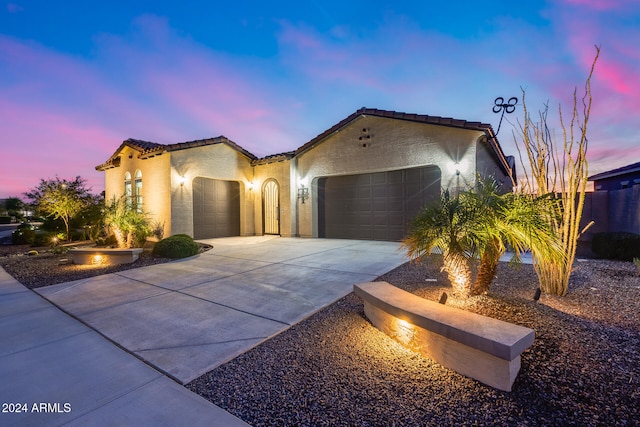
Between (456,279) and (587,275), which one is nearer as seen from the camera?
(456,279)

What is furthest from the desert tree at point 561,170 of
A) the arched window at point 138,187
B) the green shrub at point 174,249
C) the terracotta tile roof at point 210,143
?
the arched window at point 138,187

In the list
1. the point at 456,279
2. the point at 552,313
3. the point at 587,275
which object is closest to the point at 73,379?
the point at 456,279

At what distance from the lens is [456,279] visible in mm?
3303

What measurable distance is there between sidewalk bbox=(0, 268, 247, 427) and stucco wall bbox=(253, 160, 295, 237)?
9822 mm

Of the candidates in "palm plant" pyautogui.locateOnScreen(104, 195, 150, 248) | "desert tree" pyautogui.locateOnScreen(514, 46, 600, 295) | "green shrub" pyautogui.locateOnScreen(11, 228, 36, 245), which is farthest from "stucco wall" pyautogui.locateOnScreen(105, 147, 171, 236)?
"desert tree" pyautogui.locateOnScreen(514, 46, 600, 295)

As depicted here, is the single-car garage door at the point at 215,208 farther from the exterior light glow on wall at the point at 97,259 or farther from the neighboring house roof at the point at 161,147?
the exterior light glow on wall at the point at 97,259

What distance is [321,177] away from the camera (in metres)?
12.3

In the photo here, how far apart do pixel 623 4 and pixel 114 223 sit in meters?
13.0

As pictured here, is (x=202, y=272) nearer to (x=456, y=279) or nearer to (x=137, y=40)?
(x=456, y=279)

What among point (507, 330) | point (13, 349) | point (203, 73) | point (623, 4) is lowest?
point (13, 349)

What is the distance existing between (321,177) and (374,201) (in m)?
2.59

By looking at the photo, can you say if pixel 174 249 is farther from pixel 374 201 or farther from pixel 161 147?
pixel 374 201

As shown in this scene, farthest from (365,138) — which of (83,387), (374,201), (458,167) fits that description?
(83,387)

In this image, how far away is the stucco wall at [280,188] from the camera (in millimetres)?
12922
